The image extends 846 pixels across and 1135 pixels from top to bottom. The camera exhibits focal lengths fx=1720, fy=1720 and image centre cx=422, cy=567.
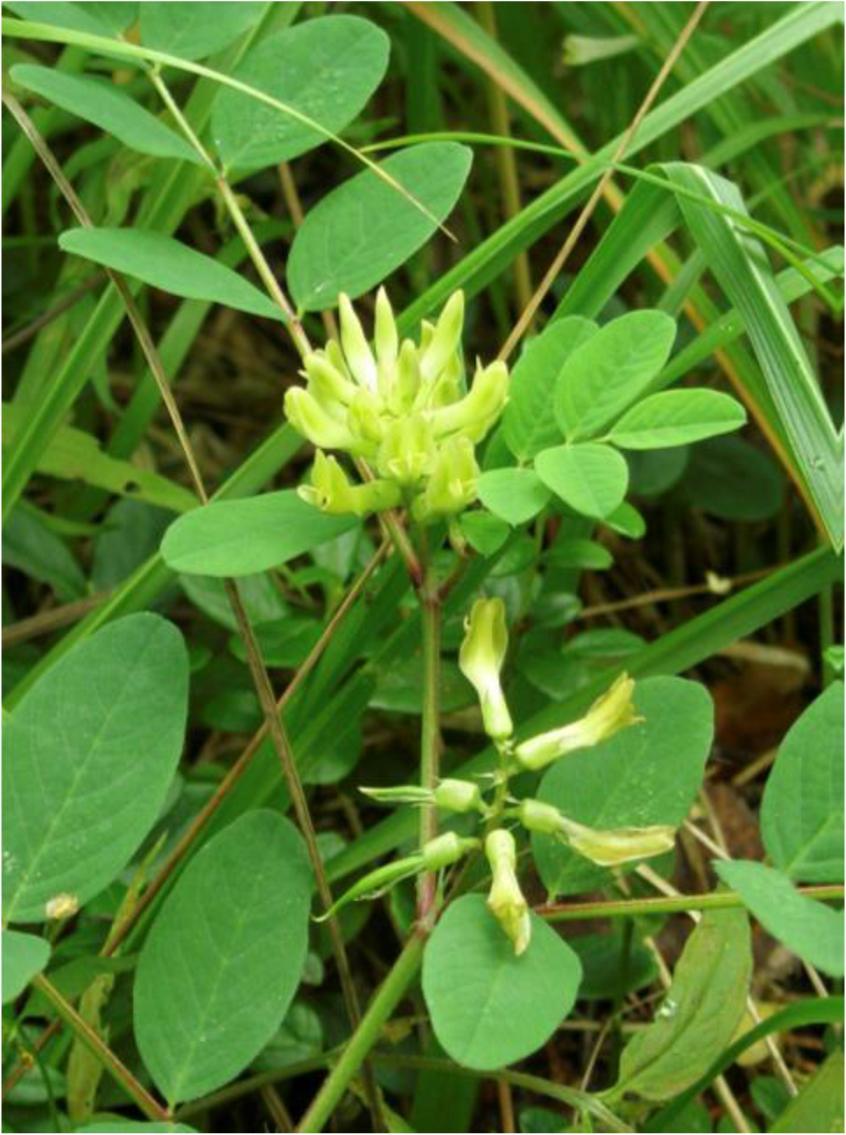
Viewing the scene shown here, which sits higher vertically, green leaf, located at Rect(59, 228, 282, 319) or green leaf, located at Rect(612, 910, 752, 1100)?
green leaf, located at Rect(59, 228, 282, 319)

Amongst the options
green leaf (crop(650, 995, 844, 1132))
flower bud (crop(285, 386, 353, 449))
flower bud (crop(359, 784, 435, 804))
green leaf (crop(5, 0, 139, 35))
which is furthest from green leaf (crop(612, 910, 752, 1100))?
green leaf (crop(5, 0, 139, 35))

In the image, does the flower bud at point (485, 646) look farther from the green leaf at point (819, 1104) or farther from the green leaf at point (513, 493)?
the green leaf at point (819, 1104)

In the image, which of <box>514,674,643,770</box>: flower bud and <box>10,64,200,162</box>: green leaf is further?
<box>10,64,200,162</box>: green leaf

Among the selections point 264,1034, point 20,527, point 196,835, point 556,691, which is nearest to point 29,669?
point 20,527

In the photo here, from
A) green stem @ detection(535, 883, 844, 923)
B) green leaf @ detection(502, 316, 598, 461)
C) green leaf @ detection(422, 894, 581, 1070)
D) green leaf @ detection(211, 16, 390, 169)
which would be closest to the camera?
green leaf @ detection(422, 894, 581, 1070)

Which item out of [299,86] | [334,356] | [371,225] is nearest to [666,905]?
[334,356]

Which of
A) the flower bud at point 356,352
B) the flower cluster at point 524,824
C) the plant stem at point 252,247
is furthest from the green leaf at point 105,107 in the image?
the flower cluster at point 524,824

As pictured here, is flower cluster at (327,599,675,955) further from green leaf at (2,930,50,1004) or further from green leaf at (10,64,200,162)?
green leaf at (10,64,200,162)
